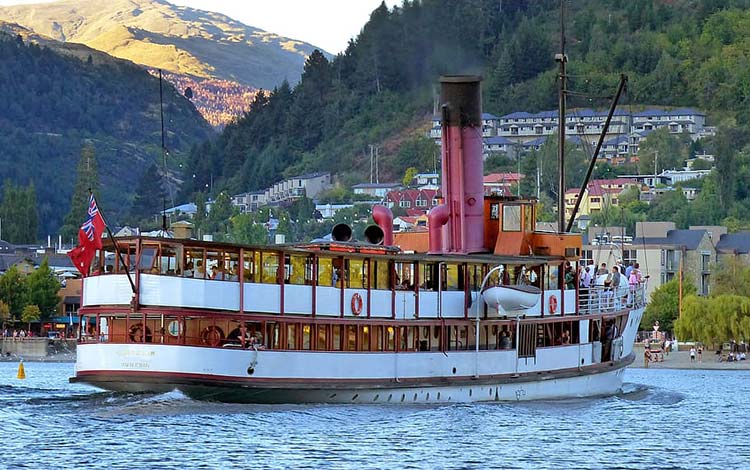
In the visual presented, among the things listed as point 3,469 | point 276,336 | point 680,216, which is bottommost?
point 3,469

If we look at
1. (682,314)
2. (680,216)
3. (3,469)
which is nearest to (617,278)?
(3,469)

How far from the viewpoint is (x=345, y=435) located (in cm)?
4891

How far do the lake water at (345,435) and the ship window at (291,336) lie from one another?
1775 mm

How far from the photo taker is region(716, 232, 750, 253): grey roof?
15700cm

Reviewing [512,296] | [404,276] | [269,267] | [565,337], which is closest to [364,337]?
[404,276]

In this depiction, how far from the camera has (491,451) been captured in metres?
47.9

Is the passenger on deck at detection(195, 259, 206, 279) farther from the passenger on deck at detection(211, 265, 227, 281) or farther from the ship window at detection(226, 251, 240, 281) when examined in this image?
the ship window at detection(226, 251, 240, 281)

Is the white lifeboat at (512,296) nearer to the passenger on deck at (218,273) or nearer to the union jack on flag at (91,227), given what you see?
the passenger on deck at (218,273)

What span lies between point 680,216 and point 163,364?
152 metres

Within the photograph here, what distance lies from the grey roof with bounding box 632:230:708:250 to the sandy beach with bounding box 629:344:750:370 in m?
29.7

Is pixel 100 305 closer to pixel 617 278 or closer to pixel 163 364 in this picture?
pixel 163 364

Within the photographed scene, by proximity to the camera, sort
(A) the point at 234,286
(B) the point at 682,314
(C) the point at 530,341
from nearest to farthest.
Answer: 1. (A) the point at 234,286
2. (C) the point at 530,341
3. (B) the point at 682,314

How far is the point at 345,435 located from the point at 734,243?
115012 millimetres

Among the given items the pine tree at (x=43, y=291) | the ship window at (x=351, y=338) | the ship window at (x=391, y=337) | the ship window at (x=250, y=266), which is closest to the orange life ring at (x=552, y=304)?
the ship window at (x=391, y=337)
